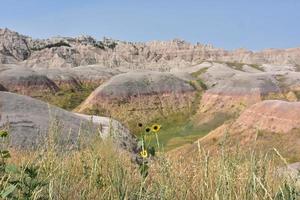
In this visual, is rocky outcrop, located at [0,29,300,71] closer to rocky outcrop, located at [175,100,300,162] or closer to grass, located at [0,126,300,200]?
rocky outcrop, located at [175,100,300,162]

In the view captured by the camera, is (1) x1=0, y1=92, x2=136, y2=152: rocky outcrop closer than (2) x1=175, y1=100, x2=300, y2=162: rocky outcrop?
Yes

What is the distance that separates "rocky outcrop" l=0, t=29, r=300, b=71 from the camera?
490 feet

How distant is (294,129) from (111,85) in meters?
45.5

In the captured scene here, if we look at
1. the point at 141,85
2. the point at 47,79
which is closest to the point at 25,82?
the point at 47,79

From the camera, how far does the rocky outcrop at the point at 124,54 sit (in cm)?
14925

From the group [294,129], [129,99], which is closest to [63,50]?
Result: [129,99]

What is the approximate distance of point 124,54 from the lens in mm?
167625

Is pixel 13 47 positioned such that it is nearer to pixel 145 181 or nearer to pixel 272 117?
pixel 272 117

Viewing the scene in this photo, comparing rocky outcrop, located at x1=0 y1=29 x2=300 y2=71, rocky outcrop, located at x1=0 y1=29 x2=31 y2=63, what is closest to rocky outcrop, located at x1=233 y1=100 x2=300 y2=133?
rocky outcrop, located at x1=0 y1=29 x2=300 y2=71

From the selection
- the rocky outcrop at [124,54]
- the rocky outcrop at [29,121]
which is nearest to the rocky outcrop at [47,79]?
the rocky outcrop at [124,54]

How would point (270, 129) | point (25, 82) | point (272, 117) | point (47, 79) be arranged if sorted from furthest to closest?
point (47, 79), point (25, 82), point (272, 117), point (270, 129)

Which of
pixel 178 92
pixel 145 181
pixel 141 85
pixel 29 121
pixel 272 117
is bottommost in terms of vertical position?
pixel 178 92

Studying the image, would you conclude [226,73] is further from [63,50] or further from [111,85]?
[63,50]

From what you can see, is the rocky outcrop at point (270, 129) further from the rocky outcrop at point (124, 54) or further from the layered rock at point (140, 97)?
the rocky outcrop at point (124, 54)
